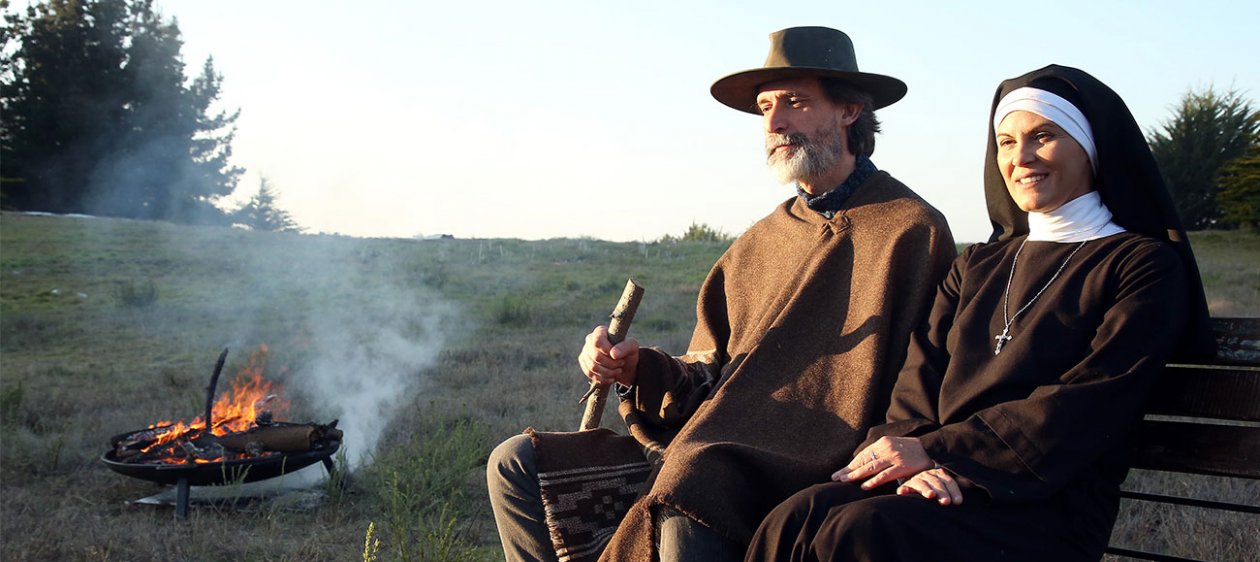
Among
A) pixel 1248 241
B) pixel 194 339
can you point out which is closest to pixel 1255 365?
pixel 194 339

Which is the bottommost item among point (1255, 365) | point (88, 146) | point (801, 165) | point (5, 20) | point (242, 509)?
point (242, 509)

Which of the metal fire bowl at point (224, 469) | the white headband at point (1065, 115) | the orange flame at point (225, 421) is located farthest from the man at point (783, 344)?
the orange flame at point (225, 421)

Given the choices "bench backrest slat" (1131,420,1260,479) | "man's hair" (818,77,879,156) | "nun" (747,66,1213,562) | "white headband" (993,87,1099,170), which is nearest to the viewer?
"nun" (747,66,1213,562)

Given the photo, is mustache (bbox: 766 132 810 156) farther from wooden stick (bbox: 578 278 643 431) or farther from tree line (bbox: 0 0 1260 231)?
tree line (bbox: 0 0 1260 231)

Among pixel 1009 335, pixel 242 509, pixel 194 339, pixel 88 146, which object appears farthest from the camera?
pixel 88 146

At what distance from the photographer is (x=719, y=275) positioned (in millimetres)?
4199

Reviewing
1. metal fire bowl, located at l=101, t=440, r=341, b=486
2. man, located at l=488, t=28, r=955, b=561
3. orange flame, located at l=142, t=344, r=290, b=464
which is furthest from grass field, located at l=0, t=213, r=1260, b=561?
man, located at l=488, t=28, r=955, b=561

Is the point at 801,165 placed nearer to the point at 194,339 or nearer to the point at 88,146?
the point at 194,339

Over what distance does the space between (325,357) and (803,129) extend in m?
8.34

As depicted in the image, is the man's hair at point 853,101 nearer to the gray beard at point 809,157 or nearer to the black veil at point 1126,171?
the gray beard at point 809,157

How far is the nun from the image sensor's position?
2.69 metres

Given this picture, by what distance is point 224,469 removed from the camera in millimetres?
6090

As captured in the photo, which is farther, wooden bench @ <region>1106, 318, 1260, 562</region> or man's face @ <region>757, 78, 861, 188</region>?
man's face @ <region>757, 78, 861, 188</region>

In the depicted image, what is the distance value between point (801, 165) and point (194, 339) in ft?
35.8
